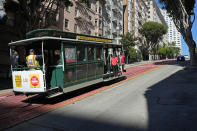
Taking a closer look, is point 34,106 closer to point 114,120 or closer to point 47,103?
point 47,103

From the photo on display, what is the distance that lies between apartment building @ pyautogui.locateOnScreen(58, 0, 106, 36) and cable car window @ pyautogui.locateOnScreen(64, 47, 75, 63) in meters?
17.2

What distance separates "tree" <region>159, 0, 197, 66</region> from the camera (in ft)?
69.2

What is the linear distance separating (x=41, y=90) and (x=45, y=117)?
4.77ft

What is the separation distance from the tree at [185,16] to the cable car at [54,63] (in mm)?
16006

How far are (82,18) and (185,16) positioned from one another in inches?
661

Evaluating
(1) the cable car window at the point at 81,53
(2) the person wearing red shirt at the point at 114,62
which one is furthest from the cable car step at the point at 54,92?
(2) the person wearing red shirt at the point at 114,62

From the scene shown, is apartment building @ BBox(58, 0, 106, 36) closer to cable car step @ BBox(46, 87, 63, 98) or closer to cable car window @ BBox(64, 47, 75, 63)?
cable car window @ BBox(64, 47, 75, 63)

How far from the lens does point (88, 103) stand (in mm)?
7094

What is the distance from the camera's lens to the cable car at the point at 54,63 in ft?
22.8

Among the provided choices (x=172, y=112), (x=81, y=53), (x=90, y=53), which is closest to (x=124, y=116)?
(x=172, y=112)

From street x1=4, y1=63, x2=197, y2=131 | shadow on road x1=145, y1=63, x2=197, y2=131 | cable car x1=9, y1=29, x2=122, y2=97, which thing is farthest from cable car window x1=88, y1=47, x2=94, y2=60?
shadow on road x1=145, y1=63, x2=197, y2=131

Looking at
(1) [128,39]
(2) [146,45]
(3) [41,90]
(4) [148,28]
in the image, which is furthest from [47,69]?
(2) [146,45]

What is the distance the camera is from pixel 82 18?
3089 cm

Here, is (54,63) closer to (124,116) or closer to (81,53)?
(81,53)
